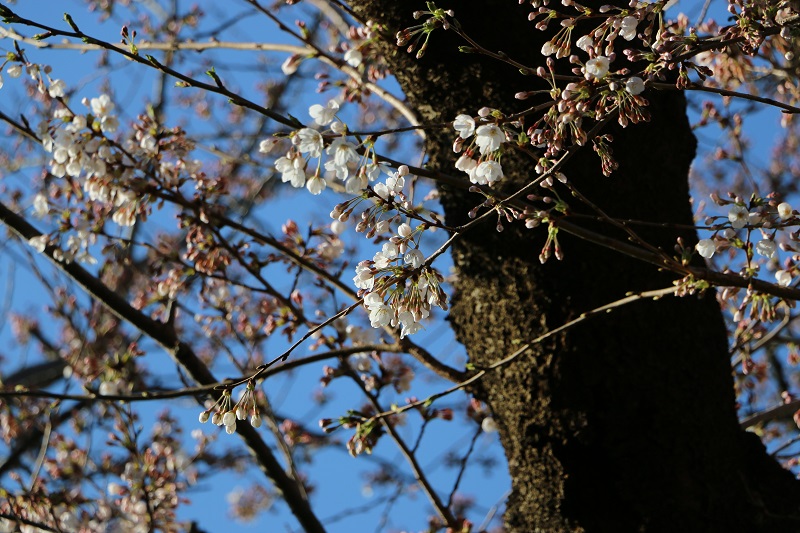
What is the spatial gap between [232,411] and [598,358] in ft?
3.51

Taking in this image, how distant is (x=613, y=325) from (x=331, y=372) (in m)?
1.06

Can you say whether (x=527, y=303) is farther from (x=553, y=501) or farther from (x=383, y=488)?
(x=383, y=488)

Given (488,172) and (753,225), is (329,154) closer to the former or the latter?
(488,172)

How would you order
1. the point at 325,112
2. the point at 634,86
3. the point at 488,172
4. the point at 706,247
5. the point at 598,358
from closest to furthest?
the point at 634,86 → the point at 488,172 → the point at 325,112 → the point at 706,247 → the point at 598,358

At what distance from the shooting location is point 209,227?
2730 mm

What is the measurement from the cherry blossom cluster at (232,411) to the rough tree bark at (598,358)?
803 mm

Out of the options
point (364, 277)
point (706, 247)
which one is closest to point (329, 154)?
point (364, 277)

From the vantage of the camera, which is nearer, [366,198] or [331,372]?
[366,198]

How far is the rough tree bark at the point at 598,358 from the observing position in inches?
89.0

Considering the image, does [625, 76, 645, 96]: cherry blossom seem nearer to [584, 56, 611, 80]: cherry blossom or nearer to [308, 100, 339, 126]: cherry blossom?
[584, 56, 611, 80]: cherry blossom

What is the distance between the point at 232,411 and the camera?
1.80 m

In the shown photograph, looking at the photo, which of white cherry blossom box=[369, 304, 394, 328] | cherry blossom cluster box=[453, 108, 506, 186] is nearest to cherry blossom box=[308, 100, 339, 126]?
cherry blossom cluster box=[453, 108, 506, 186]

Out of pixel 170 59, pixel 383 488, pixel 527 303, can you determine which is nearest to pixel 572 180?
pixel 527 303

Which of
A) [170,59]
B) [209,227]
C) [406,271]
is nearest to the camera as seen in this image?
[406,271]
